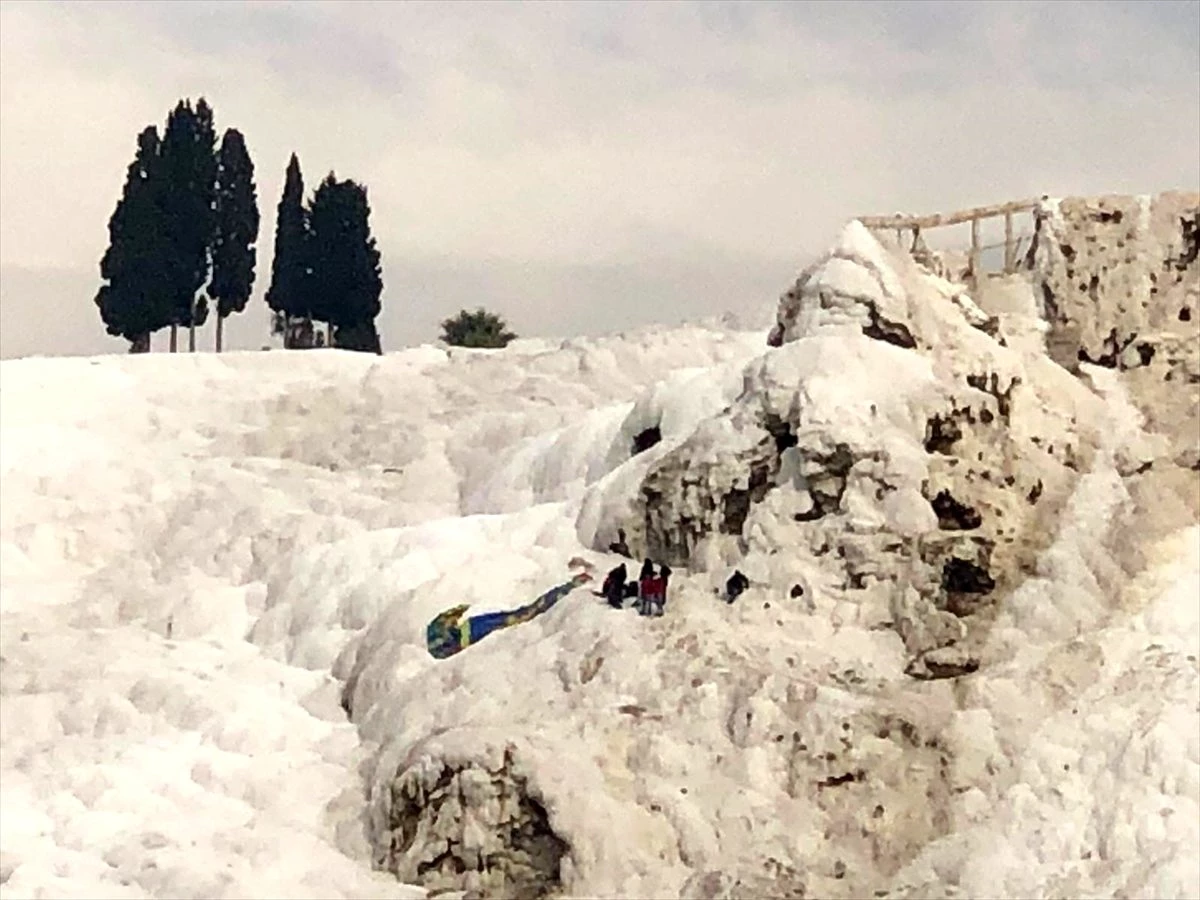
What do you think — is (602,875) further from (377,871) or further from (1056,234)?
(1056,234)

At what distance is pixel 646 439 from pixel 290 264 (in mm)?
29336

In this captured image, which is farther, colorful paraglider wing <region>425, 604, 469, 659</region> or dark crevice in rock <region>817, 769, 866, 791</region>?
colorful paraglider wing <region>425, 604, 469, 659</region>

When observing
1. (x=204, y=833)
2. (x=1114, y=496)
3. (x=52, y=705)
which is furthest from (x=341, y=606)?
(x=1114, y=496)

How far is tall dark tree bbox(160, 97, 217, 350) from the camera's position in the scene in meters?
50.5

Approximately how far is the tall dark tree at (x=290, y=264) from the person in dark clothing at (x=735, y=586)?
3484cm

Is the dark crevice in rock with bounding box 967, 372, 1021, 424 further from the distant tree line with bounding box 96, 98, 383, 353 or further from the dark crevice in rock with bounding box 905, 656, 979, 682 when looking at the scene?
the distant tree line with bounding box 96, 98, 383, 353

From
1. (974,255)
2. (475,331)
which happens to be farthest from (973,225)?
(475,331)

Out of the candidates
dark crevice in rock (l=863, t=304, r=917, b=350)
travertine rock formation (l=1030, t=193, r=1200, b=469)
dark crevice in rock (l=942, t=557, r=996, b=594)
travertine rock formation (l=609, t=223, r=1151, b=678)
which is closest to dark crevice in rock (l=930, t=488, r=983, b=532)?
travertine rock formation (l=609, t=223, r=1151, b=678)

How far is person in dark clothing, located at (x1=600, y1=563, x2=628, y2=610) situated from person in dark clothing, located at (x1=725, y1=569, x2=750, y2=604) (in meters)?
1.27

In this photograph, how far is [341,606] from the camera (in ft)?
81.8

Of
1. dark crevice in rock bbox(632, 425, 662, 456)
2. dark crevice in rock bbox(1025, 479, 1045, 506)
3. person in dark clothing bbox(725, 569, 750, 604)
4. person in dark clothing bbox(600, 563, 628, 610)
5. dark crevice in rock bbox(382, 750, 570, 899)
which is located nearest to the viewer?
dark crevice in rock bbox(382, 750, 570, 899)

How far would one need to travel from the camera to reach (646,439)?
85.5 feet

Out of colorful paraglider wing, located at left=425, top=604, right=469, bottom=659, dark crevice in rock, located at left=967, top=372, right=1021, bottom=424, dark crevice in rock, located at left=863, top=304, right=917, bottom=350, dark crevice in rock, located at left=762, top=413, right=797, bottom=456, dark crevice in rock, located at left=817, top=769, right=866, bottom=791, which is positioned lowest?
dark crevice in rock, located at left=817, top=769, right=866, bottom=791

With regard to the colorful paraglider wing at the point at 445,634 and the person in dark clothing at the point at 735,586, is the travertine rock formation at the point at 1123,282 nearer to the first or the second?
the person in dark clothing at the point at 735,586
